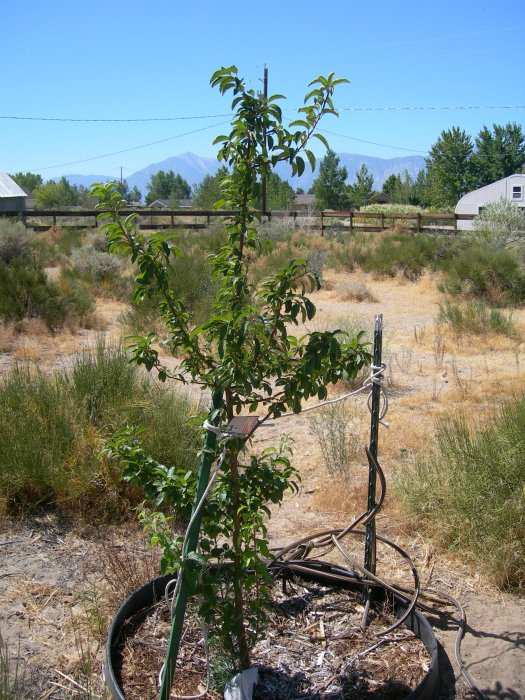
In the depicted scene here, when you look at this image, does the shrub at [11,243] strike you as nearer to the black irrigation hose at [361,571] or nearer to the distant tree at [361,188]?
the black irrigation hose at [361,571]

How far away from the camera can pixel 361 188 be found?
82.4 meters

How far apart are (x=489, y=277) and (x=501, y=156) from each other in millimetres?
72238

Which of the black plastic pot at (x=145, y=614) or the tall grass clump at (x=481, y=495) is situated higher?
the tall grass clump at (x=481, y=495)

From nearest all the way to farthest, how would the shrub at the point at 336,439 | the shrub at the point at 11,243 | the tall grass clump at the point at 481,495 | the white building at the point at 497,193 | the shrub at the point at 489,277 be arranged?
the tall grass clump at the point at 481,495 → the shrub at the point at 336,439 → the shrub at the point at 489,277 → the shrub at the point at 11,243 → the white building at the point at 497,193

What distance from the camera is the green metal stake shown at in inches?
99.1

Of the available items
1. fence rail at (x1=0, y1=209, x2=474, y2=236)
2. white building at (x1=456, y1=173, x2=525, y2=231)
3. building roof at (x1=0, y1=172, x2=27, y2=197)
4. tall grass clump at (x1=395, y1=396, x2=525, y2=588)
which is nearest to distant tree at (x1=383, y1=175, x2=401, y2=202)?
white building at (x1=456, y1=173, x2=525, y2=231)

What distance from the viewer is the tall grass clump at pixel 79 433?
4516 mm

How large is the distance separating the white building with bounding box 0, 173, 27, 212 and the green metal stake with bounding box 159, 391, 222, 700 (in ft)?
129

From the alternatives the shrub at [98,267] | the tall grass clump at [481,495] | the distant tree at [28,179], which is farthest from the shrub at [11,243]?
the distant tree at [28,179]

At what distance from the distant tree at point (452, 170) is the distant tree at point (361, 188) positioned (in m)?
7.12

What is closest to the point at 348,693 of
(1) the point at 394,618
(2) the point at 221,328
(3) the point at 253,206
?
(1) the point at 394,618

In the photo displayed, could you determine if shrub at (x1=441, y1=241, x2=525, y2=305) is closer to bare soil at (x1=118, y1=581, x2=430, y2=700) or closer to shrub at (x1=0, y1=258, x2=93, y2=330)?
shrub at (x1=0, y1=258, x2=93, y2=330)

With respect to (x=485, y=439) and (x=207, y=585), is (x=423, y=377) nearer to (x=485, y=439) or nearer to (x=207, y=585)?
(x=485, y=439)

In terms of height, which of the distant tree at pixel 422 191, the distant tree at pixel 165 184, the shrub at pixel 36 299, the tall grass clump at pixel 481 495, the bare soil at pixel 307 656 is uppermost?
the distant tree at pixel 165 184
